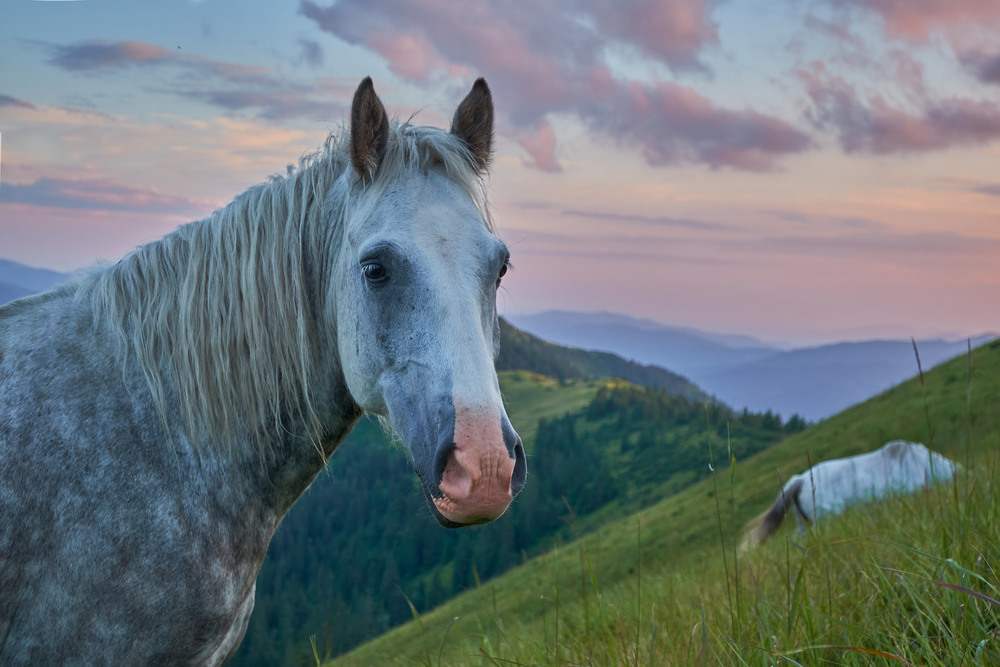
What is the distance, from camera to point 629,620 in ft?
14.5

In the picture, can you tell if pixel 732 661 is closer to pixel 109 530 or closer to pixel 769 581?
pixel 769 581

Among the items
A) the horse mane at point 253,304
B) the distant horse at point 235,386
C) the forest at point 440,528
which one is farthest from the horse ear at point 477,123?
the forest at point 440,528

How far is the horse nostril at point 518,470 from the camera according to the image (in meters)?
2.72

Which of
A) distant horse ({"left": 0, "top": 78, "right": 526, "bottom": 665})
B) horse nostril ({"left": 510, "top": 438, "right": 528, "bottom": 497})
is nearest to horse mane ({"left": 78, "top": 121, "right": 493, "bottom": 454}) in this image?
distant horse ({"left": 0, "top": 78, "right": 526, "bottom": 665})

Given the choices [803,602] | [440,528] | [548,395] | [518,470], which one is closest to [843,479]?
[803,602]

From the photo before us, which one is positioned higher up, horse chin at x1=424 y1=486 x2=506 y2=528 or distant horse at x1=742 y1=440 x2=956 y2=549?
horse chin at x1=424 y1=486 x2=506 y2=528

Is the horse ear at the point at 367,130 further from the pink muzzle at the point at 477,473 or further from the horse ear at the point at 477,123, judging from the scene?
the pink muzzle at the point at 477,473

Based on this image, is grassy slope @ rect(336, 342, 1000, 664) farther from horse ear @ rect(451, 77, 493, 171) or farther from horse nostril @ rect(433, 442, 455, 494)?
horse ear @ rect(451, 77, 493, 171)

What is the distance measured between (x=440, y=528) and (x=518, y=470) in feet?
357

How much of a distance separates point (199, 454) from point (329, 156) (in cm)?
171

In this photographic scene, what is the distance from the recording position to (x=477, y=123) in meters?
3.85

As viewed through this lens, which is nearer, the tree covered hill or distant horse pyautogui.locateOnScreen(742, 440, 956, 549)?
distant horse pyautogui.locateOnScreen(742, 440, 956, 549)

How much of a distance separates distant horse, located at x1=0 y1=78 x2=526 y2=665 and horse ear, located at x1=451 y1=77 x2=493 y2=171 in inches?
0.4

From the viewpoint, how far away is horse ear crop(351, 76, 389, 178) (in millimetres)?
3277
